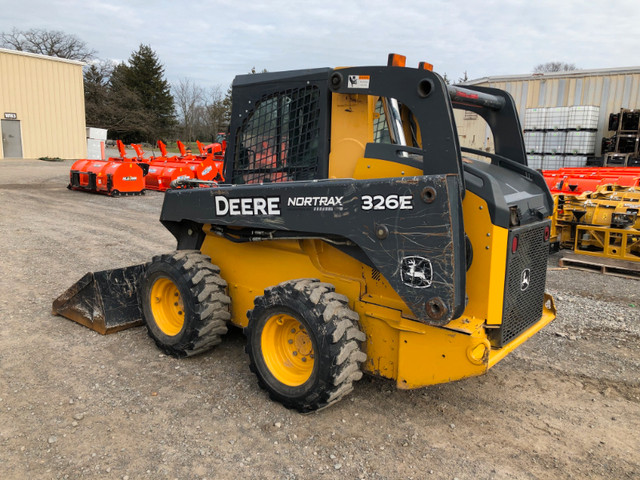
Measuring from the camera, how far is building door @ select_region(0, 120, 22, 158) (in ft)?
84.4

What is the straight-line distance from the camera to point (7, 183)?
16.8 meters

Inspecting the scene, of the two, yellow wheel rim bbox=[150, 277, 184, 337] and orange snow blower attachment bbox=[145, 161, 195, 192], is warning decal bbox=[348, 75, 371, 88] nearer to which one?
yellow wheel rim bbox=[150, 277, 184, 337]

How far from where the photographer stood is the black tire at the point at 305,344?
10.4ft

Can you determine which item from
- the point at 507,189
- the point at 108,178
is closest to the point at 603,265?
the point at 507,189

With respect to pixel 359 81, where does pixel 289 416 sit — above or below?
below

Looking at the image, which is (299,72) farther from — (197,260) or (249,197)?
(197,260)

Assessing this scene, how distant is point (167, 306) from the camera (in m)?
4.57

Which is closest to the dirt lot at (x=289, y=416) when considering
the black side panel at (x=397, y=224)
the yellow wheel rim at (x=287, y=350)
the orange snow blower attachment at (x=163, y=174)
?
the yellow wheel rim at (x=287, y=350)

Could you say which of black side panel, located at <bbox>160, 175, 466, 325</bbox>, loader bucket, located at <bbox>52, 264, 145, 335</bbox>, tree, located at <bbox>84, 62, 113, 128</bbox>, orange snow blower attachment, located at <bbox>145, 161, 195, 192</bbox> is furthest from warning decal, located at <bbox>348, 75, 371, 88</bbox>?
tree, located at <bbox>84, 62, 113, 128</bbox>

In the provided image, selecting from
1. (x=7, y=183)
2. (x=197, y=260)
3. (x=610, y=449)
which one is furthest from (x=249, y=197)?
(x=7, y=183)

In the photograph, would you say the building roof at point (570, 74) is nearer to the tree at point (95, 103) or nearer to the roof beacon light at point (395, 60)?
the roof beacon light at point (395, 60)

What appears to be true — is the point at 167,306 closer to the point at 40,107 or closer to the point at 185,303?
the point at 185,303

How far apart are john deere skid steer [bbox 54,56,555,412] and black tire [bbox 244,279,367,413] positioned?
0.4 inches

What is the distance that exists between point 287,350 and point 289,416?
1.53ft
